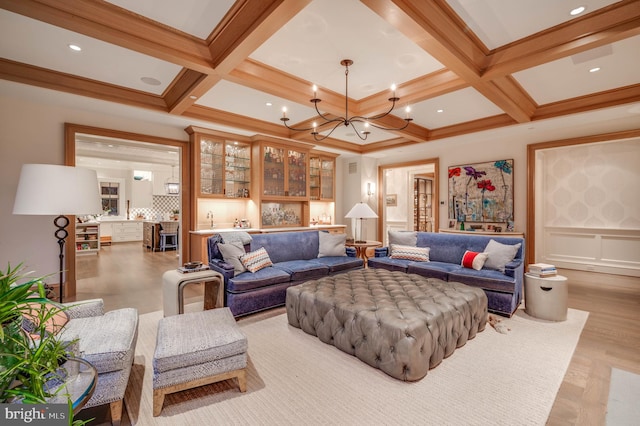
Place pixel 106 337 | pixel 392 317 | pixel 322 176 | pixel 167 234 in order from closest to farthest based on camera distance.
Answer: pixel 106 337, pixel 392 317, pixel 322 176, pixel 167 234

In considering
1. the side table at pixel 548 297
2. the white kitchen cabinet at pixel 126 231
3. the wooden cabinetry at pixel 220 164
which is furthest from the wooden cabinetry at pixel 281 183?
the white kitchen cabinet at pixel 126 231

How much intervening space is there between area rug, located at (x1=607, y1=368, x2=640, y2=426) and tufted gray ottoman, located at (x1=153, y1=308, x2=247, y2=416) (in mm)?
2372

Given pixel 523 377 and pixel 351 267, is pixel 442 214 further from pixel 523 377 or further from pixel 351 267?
pixel 523 377

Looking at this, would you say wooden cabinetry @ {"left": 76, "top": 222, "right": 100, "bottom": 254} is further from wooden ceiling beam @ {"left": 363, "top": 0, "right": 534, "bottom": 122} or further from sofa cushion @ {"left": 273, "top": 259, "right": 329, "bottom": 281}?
wooden ceiling beam @ {"left": 363, "top": 0, "right": 534, "bottom": 122}

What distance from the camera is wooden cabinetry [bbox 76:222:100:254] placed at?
8.32m

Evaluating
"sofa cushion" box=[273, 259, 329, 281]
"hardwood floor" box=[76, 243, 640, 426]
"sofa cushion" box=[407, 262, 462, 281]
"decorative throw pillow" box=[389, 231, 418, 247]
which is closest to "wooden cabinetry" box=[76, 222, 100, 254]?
"hardwood floor" box=[76, 243, 640, 426]

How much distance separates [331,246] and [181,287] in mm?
2459

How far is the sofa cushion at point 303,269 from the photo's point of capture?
13.0ft

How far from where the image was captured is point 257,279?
11.6 ft

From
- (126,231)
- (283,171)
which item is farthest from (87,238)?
(283,171)

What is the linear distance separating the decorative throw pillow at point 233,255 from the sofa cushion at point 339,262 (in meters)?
1.24

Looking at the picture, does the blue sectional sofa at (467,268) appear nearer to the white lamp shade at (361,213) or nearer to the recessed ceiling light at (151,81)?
the white lamp shade at (361,213)

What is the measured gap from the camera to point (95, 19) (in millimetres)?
2342

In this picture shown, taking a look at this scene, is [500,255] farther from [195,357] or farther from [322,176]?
[322,176]
